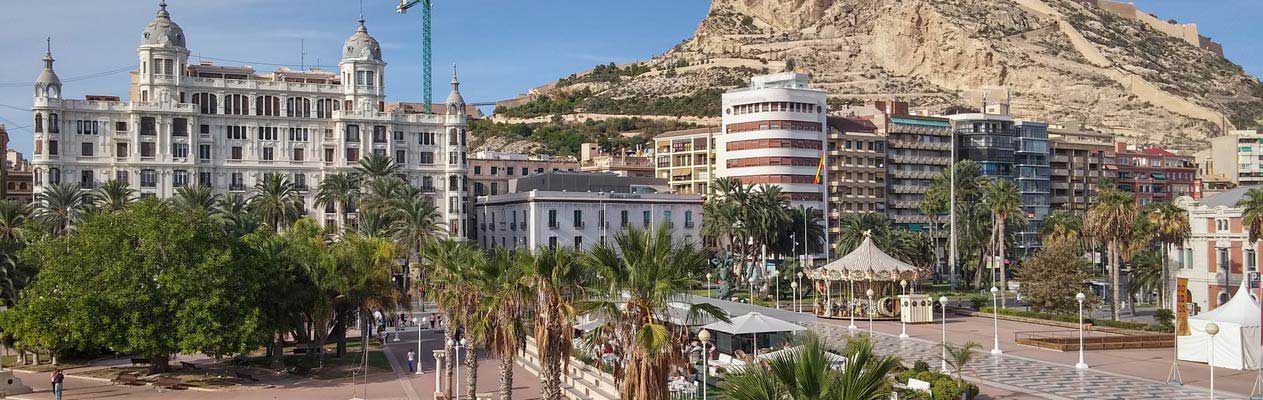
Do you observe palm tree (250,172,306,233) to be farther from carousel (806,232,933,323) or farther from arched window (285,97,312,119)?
carousel (806,232,933,323)

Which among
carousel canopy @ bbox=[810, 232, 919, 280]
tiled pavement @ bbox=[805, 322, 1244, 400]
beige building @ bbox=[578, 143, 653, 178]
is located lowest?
tiled pavement @ bbox=[805, 322, 1244, 400]

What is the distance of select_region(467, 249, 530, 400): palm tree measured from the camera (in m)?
32.4

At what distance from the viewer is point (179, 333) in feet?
148

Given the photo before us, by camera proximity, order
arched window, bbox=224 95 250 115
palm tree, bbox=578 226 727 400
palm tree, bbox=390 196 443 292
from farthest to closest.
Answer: arched window, bbox=224 95 250 115, palm tree, bbox=390 196 443 292, palm tree, bbox=578 226 727 400

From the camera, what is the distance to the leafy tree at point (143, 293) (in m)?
44.9

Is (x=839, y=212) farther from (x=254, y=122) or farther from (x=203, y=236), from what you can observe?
(x=203, y=236)

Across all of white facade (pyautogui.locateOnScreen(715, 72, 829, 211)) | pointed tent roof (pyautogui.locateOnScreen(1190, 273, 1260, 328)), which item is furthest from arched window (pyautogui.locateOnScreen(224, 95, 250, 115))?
pointed tent roof (pyautogui.locateOnScreen(1190, 273, 1260, 328))

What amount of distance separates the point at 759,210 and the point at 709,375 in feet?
172

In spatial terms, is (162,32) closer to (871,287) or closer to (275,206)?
(275,206)

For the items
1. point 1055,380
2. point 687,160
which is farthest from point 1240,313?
point 687,160

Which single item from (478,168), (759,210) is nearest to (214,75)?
(478,168)

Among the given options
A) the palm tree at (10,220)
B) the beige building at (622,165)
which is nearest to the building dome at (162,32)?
the palm tree at (10,220)

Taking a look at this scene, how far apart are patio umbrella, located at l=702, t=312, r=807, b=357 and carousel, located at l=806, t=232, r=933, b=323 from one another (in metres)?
20.9

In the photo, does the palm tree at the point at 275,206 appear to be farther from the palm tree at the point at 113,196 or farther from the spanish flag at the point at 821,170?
the spanish flag at the point at 821,170
